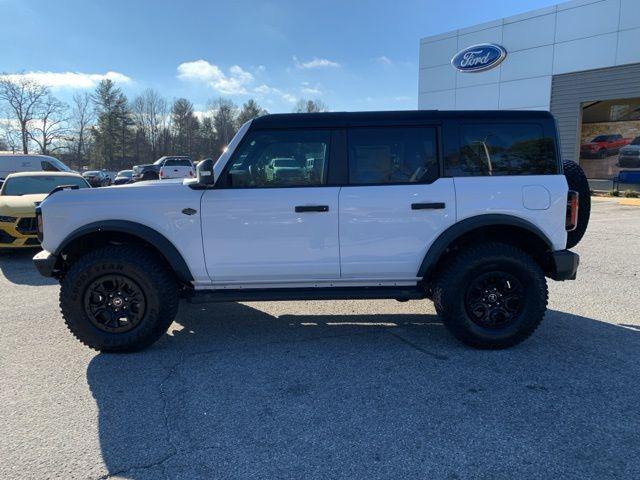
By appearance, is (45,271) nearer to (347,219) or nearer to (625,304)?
(347,219)

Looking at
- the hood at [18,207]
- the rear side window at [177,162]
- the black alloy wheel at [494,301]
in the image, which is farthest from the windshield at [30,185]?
the rear side window at [177,162]

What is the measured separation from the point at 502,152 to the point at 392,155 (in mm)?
954

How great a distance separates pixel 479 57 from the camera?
76.3 feet

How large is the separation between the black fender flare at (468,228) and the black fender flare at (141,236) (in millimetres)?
2113

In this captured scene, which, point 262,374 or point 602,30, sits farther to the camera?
point 602,30

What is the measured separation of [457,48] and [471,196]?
77.9 feet

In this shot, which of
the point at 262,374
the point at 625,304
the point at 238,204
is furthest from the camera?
the point at 625,304

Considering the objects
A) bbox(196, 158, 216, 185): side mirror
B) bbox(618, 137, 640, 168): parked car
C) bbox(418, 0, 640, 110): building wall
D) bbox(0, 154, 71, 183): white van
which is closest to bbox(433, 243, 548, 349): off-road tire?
bbox(196, 158, 216, 185): side mirror

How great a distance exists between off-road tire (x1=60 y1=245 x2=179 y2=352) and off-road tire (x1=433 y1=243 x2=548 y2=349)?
7.84ft

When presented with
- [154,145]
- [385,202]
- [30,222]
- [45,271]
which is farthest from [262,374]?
[154,145]

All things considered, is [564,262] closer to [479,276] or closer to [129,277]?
[479,276]

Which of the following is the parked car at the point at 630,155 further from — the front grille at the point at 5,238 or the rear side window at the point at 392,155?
the front grille at the point at 5,238

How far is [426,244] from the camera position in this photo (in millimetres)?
3867

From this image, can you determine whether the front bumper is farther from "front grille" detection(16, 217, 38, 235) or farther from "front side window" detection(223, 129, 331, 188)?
"front grille" detection(16, 217, 38, 235)
